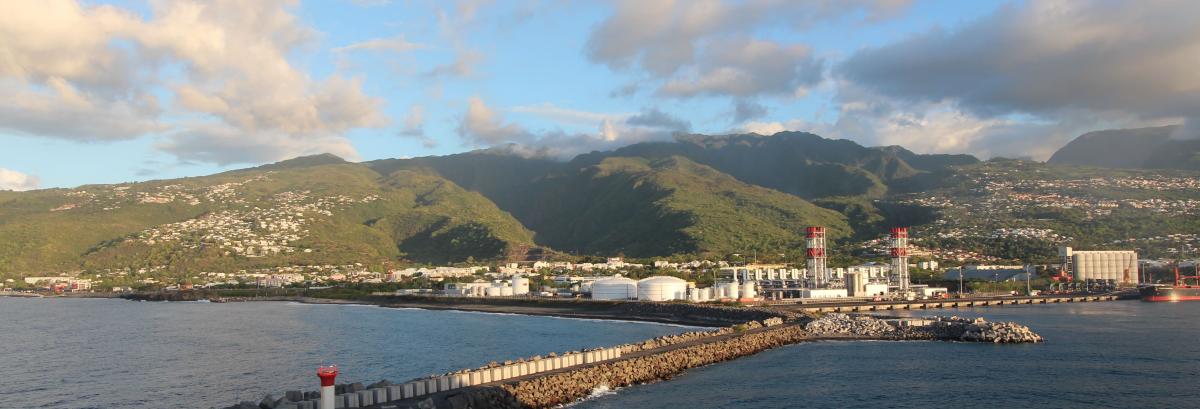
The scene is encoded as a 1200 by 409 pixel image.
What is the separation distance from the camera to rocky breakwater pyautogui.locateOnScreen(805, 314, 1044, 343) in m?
72.4

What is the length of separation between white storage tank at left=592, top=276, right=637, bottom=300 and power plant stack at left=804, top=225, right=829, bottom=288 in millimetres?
29800

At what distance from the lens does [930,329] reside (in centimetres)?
7738

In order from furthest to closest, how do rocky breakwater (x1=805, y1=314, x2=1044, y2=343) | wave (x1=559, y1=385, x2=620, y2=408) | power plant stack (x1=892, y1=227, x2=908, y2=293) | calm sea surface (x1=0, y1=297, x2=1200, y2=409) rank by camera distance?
power plant stack (x1=892, y1=227, x2=908, y2=293), rocky breakwater (x1=805, y1=314, x2=1044, y2=343), calm sea surface (x1=0, y1=297, x2=1200, y2=409), wave (x1=559, y1=385, x2=620, y2=408)

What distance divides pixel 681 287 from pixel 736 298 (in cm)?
790

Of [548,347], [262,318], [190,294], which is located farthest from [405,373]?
[190,294]

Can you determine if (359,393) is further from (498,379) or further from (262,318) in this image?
(262,318)

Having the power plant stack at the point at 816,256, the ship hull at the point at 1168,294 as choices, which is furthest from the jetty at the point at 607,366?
the ship hull at the point at 1168,294

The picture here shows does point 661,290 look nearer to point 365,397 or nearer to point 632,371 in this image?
point 632,371

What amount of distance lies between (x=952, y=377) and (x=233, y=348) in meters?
56.7

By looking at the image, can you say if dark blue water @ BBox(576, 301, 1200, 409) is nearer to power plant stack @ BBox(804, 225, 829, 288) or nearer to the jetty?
the jetty

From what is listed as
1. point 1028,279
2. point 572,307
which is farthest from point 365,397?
point 1028,279

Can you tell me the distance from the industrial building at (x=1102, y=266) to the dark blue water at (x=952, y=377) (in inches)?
3676

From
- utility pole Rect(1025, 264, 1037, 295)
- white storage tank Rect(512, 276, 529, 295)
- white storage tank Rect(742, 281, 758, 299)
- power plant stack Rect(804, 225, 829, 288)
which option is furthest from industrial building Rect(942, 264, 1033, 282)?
white storage tank Rect(512, 276, 529, 295)

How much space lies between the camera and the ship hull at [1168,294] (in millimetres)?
137125
